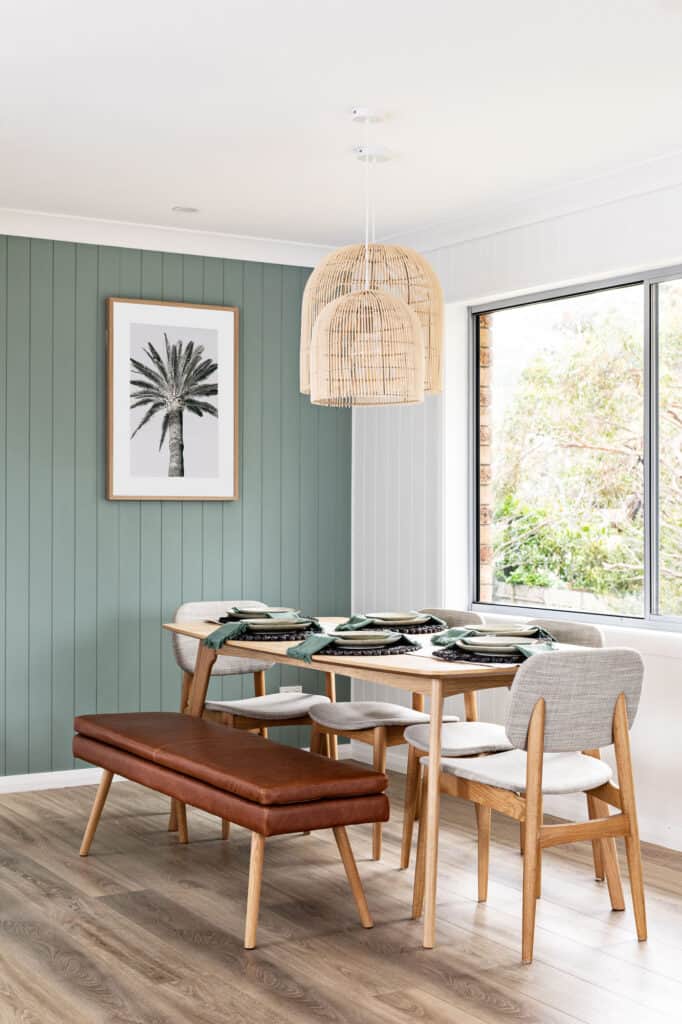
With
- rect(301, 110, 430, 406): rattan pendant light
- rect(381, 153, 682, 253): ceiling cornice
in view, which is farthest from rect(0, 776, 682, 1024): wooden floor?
rect(381, 153, 682, 253): ceiling cornice

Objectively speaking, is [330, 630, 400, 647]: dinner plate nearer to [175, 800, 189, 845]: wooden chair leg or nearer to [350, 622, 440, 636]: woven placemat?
[350, 622, 440, 636]: woven placemat

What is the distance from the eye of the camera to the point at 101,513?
5355 mm

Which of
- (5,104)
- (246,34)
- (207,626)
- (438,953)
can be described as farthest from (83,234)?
(438,953)

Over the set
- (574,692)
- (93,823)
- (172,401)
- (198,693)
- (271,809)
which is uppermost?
(172,401)

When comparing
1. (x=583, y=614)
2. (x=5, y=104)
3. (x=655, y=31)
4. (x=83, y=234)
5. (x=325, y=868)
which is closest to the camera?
(x=655, y=31)

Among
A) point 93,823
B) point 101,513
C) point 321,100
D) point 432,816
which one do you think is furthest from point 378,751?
point 321,100

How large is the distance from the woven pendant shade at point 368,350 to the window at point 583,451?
132cm

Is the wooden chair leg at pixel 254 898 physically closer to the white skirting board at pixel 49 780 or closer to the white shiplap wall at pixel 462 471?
the white shiplap wall at pixel 462 471

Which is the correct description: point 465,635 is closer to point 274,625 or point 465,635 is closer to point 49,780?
point 274,625

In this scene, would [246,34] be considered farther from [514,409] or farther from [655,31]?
[514,409]

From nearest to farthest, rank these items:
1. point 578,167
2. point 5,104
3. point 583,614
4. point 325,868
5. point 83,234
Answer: point 5,104
point 325,868
point 578,167
point 583,614
point 83,234

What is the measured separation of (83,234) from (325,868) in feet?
9.72

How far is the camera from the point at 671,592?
4.53 m

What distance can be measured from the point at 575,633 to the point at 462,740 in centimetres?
64
